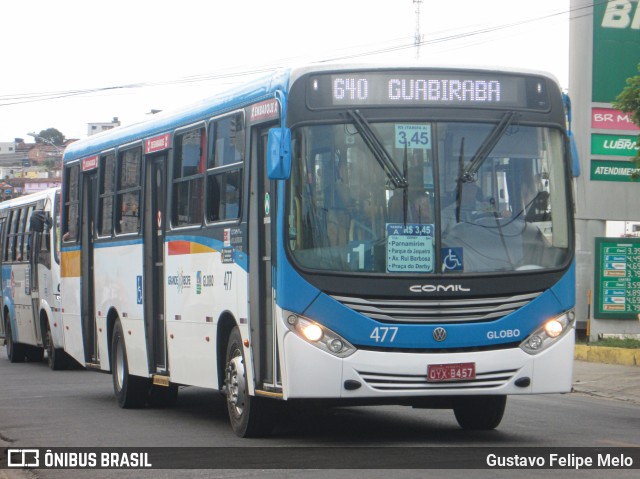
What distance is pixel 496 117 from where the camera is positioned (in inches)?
437

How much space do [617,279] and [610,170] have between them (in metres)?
2.57

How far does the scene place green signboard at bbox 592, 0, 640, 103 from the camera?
83.2 ft

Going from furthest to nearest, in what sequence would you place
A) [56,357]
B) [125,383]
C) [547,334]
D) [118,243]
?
[56,357], [118,243], [125,383], [547,334]

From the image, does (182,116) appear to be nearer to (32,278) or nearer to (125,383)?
(125,383)

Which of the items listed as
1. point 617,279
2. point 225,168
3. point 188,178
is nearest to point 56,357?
point 617,279

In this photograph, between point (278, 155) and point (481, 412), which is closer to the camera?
point (278, 155)

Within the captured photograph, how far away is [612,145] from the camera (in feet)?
83.0

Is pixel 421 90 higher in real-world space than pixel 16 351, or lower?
higher

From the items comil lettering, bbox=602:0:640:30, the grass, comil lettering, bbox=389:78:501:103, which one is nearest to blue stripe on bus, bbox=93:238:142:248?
comil lettering, bbox=389:78:501:103

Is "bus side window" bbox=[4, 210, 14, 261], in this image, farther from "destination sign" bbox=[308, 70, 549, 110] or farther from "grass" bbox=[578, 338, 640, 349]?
"destination sign" bbox=[308, 70, 549, 110]

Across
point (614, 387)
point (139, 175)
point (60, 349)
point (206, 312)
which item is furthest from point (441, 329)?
point (60, 349)

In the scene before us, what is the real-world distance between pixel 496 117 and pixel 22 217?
56.8ft

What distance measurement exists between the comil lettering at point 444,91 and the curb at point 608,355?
1103cm

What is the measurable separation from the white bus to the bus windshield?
12.2 m
